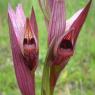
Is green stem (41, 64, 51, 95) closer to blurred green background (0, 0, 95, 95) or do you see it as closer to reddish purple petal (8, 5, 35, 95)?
reddish purple petal (8, 5, 35, 95)

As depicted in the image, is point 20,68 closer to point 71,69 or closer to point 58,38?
point 58,38

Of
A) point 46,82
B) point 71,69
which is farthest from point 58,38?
point 71,69

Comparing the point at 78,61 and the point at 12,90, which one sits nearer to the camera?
the point at 12,90

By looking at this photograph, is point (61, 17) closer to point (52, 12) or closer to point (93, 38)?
point (52, 12)

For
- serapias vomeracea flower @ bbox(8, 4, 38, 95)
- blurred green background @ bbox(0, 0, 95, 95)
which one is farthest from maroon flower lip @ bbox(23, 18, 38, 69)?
blurred green background @ bbox(0, 0, 95, 95)

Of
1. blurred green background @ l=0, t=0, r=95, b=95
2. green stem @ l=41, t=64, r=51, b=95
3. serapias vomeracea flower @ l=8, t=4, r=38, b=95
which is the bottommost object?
blurred green background @ l=0, t=0, r=95, b=95

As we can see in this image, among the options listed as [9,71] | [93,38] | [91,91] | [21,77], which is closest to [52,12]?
[21,77]

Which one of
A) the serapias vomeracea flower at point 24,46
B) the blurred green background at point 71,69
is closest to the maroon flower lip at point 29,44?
the serapias vomeracea flower at point 24,46
